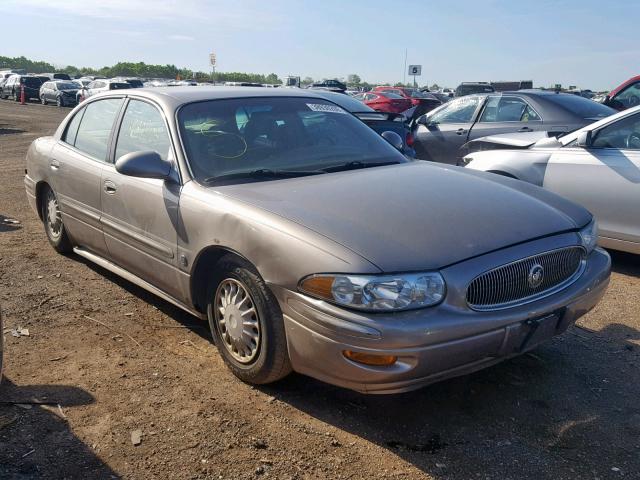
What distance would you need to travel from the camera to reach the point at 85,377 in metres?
3.58

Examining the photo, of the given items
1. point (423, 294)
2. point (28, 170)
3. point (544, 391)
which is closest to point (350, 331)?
point (423, 294)

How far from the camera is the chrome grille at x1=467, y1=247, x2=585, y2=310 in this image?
9.53 feet

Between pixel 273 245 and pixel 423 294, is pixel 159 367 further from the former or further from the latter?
pixel 423 294

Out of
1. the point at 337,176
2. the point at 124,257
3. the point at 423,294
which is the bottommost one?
the point at 124,257

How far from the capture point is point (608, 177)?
5414 millimetres

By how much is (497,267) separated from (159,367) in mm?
2026

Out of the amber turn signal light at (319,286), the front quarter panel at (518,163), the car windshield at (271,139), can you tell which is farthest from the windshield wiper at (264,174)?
the front quarter panel at (518,163)

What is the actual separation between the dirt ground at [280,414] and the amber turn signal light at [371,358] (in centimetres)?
43

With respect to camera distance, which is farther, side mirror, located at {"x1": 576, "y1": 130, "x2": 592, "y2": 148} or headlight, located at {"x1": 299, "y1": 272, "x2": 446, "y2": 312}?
side mirror, located at {"x1": 576, "y1": 130, "x2": 592, "y2": 148}

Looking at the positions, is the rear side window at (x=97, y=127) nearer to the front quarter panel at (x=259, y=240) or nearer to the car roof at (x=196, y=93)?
the car roof at (x=196, y=93)

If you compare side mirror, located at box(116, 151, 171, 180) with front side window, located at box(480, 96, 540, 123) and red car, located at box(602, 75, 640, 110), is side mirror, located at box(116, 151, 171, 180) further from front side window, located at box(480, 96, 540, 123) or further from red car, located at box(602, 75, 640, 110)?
red car, located at box(602, 75, 640, 110)

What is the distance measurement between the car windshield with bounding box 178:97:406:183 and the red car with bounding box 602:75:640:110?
9.00m

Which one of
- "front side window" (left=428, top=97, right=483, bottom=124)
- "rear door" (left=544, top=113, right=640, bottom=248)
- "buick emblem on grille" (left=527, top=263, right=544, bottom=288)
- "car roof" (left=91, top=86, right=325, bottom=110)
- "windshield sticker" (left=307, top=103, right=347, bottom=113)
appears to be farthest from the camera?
"front side window" (left=428, top=97, right=483, bottom=124)

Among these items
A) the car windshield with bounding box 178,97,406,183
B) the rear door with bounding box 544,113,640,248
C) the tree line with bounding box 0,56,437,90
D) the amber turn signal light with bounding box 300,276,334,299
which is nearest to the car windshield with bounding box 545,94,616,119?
the rear door with bounding box 544,113,640,248
